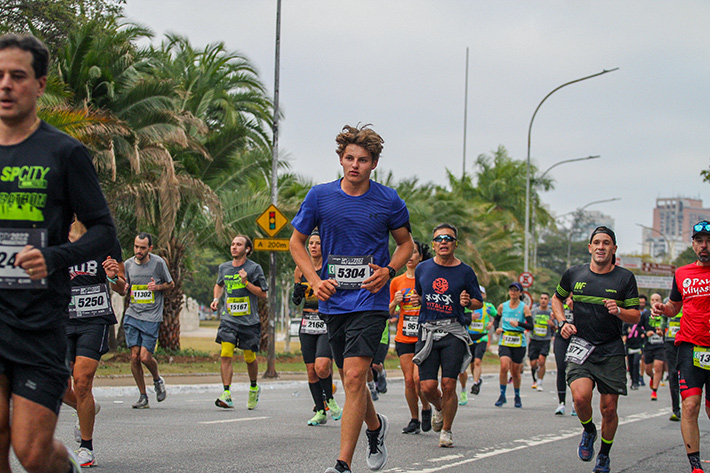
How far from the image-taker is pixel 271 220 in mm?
18656

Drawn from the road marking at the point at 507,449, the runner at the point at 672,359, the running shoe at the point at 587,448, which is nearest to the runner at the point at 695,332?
the running shoe at the point at 587,448

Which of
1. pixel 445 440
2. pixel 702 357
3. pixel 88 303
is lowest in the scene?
pixel 445 440

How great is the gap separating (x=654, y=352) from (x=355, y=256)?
14206 mm

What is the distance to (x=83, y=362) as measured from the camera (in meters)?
7.09

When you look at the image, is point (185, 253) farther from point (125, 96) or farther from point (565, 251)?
point (565, 251)

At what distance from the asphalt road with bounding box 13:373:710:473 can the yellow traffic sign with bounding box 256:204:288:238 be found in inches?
216

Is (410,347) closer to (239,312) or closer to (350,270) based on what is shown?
(239,312)

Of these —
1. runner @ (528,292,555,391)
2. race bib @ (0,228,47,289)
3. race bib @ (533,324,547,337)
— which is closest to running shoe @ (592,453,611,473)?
race bib @ (0,228,47,289)

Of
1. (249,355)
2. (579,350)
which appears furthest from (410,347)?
(579,350)

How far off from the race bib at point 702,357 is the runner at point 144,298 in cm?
613

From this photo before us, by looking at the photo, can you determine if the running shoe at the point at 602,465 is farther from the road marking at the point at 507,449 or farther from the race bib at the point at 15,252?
the race bib at the point at 15,252

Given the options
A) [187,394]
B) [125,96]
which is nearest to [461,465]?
[187,394]

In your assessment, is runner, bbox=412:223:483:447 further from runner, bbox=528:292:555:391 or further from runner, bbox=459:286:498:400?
runner, bbox=528:292:555:391

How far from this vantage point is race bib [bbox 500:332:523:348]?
15.4 metres
